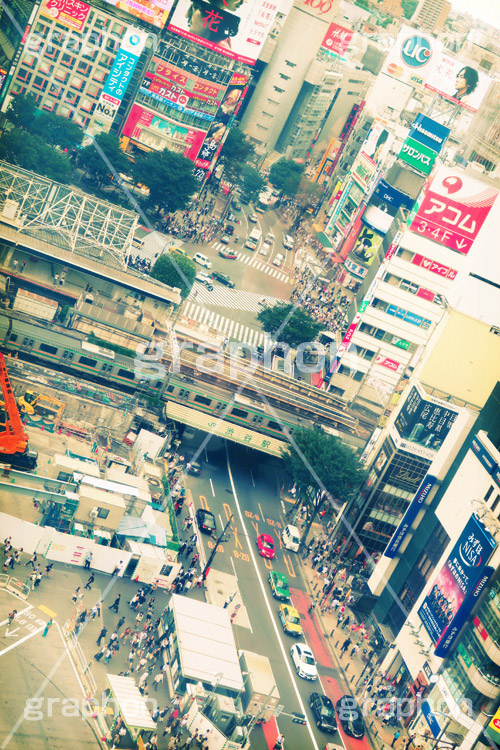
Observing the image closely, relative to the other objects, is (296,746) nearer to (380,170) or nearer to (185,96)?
(380,170)

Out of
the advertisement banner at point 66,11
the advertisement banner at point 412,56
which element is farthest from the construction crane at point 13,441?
the advertisement banner at point 412,56

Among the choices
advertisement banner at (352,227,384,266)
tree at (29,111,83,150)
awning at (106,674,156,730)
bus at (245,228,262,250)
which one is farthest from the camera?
bus at (245,228,262,250)

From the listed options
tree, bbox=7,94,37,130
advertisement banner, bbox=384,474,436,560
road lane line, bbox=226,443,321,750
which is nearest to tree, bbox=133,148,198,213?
tree, bbox=7,94,37,130

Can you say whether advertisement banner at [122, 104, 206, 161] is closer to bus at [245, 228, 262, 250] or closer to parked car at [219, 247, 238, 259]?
bus at [245, 228, 262, 250]

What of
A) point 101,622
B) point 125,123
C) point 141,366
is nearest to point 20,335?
point 141,366

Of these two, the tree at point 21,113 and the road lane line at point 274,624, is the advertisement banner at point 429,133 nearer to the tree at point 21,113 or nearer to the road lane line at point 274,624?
the tree at point 21,113

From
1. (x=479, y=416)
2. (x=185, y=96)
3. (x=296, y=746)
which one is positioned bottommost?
(x=296, y=746)
